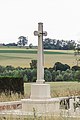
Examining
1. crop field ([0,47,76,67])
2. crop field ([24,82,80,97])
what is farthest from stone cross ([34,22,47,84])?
crop field ([0,47,76,67])

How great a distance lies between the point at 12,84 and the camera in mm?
26469

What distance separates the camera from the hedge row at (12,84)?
26.1 metres

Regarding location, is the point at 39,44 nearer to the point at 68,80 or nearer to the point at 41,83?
the point at 41,83

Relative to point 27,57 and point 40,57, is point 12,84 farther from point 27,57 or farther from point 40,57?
point 27,57

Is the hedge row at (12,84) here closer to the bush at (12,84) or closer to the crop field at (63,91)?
the bush at (12,84)

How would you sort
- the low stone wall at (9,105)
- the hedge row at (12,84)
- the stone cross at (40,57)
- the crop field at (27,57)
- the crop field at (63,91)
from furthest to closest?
the crop field at (27,57)
the hedge row at (12,84)
the crop field at (63,91)
the low stone wall at (9,105)
the stone cross at (40,57)

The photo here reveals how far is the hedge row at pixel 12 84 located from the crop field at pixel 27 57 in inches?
825

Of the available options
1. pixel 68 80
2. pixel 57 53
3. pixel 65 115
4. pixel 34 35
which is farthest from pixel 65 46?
pixel 65 115

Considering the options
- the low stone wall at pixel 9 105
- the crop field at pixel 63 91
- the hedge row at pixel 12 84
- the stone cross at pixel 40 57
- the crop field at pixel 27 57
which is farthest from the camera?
the crop field at pixel 27 57

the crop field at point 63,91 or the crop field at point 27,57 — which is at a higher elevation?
the crop field at point 27,57

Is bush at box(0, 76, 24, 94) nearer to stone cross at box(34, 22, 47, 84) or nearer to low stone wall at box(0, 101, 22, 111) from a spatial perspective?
low stone wall at box(0, 101, 22, 111)

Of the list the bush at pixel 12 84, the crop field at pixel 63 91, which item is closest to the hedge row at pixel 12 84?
the bush at pixel 12 84

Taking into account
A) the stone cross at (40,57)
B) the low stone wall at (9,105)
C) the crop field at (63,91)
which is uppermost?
the stone cross at (40,57)

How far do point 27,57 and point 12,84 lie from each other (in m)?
26.8
